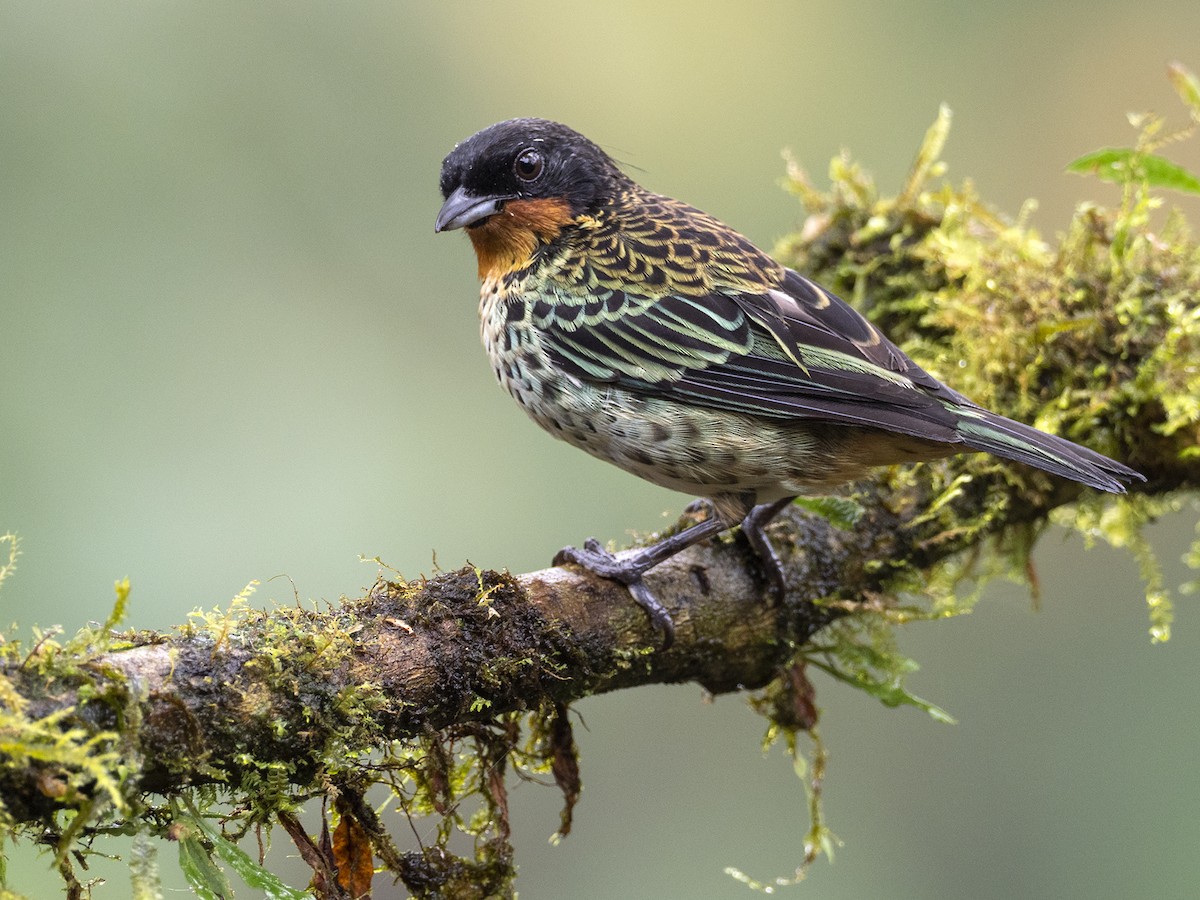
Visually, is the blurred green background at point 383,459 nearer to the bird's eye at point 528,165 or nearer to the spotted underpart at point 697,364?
the bird's eye at point 528,165

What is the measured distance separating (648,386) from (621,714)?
2815 millimetres

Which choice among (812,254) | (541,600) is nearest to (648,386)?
(541,600)

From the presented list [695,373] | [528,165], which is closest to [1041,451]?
[695,373]

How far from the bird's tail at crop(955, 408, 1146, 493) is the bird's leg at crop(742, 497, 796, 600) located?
0.61m

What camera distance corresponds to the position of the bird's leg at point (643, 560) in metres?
2.95

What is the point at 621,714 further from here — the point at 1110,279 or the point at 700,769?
the point at 1110,279

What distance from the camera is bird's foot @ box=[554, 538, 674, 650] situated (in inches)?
116

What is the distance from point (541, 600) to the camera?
278 centimetres

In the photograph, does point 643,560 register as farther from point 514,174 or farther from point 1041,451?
point 514,174

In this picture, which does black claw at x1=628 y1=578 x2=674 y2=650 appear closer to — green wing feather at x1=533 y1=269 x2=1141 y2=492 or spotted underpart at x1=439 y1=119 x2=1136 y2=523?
spotted underpart at x1=439 y1=119 x2=1136 y2=523

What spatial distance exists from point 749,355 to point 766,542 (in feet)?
1.79

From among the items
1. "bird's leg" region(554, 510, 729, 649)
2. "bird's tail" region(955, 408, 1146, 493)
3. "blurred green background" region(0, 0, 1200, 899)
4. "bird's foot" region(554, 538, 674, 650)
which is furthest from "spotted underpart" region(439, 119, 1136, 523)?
"blurred green background" region(0, 0, 1200, 899)

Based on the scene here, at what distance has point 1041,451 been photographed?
2928 mm

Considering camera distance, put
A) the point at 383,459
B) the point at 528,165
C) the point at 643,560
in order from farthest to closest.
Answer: the point at 383,459 → the point at 528,165 → the point at 643,560
